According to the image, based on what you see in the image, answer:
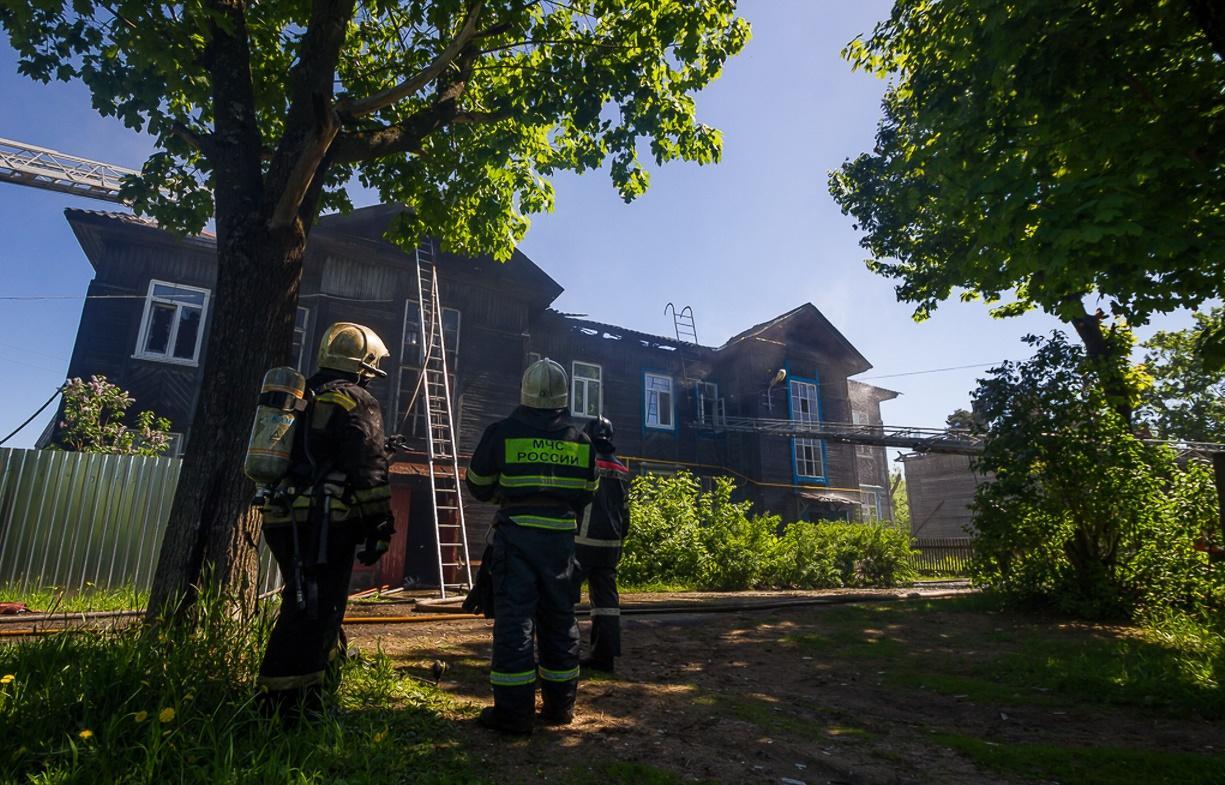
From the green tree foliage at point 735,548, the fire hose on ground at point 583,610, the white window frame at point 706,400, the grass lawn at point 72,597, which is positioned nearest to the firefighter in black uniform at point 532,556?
the fire hose on ground at point 583,610

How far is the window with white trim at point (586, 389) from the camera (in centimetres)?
1891

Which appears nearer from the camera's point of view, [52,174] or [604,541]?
[604,541]

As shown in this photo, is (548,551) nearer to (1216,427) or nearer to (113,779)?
(113,779)

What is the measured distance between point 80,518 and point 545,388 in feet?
29.0

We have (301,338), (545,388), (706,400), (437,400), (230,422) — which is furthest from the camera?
(706,400)

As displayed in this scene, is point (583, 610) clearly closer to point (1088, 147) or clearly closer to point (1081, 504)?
point (1081, 504)

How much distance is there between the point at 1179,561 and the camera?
749 centimetres

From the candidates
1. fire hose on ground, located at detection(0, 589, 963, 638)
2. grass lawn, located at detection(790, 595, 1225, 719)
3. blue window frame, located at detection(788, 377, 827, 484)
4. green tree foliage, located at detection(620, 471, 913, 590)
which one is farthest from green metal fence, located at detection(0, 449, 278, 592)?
blue window frame, located at detection(788, 377, 827, 484)

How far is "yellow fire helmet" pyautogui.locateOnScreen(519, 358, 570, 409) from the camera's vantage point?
377 cm

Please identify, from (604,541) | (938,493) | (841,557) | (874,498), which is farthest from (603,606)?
(938,493)

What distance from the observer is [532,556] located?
11.1 ft

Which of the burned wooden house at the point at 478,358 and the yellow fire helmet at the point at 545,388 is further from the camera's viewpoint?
the burned wooden house at the point at 478,358

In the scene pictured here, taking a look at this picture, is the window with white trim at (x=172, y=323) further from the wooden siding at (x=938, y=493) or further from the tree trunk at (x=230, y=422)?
the wooden siding at (x=938, y=493)

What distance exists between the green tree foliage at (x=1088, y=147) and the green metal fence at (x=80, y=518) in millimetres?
A: 9493
